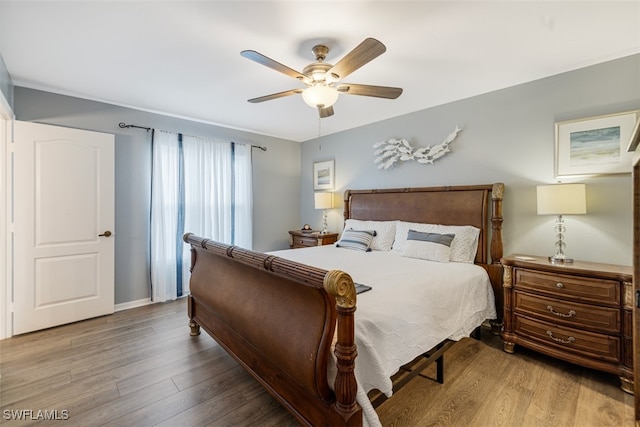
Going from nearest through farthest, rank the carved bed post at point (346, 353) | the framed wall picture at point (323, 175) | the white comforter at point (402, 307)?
the carved bed post at point (346, 353), the white comforter at point (402, 307), the framed wall picture at point (323, 175)

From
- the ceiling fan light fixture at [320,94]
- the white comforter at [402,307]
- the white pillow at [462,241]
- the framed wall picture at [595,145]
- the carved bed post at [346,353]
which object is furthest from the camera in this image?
the white pillow at [462,241]

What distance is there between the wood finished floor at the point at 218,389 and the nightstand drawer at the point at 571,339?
8.0 inches

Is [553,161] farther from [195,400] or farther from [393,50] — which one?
[195,400]

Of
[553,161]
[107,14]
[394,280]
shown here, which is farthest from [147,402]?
[553,161]

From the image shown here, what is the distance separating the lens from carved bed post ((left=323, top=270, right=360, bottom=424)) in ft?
4.03

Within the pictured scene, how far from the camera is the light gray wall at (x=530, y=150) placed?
2.34 metres

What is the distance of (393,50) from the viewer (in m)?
2.24

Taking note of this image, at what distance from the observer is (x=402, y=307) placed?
5.74ft

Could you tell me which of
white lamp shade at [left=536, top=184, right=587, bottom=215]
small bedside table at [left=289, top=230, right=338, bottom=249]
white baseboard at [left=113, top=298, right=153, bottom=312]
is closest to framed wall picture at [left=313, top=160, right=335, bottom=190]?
small bedside table at [left=289, top=230, right=338, bottom=249]

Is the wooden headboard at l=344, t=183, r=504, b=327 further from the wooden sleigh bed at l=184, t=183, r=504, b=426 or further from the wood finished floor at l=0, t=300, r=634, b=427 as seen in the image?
the wood finished floor at l=0, t=300, r=634, b=427

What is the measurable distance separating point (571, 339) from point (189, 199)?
444 centimetres

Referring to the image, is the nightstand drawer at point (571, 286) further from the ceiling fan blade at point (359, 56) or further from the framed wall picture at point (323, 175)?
the framed wall picture at point (323, 175)

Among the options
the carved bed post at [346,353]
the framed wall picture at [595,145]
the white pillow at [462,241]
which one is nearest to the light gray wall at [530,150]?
the framed wall picture at [595,145]

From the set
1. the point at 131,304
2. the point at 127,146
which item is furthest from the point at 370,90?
the point at 131,304
